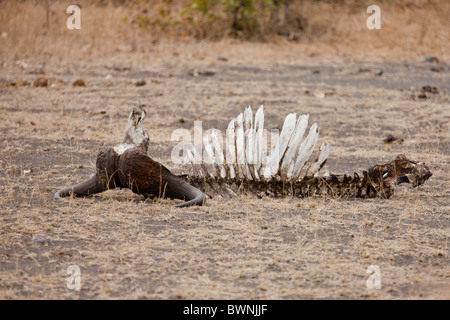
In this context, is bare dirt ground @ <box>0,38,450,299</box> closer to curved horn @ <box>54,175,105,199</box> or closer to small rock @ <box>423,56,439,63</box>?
curved horn @ <box>54,175,105,199</box>

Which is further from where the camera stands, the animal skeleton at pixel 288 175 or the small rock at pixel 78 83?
the small rock at pixel 78 83

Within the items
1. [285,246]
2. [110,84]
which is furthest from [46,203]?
[110,84]

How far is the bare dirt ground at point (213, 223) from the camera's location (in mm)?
3428

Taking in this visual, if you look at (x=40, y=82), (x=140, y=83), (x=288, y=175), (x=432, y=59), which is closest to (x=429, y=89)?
(x=432, y=59)

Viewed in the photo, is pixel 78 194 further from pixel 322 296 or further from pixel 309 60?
pixel 309 60

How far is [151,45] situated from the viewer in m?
14.0

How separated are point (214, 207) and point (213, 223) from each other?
0.34 meters

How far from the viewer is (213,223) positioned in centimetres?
438

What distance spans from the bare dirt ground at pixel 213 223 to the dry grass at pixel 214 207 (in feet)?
0.04

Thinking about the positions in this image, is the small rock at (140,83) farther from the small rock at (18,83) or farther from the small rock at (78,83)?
the small rock at (18,83)

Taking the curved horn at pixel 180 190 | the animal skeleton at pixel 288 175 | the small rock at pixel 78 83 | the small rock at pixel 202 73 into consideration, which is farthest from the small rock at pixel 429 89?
the curved horn at pixel 180 190

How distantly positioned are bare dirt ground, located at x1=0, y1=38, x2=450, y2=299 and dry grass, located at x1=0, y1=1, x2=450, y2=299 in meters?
0.01

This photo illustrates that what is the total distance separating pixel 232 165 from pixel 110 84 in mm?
5815

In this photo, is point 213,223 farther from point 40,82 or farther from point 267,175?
point 40,82
